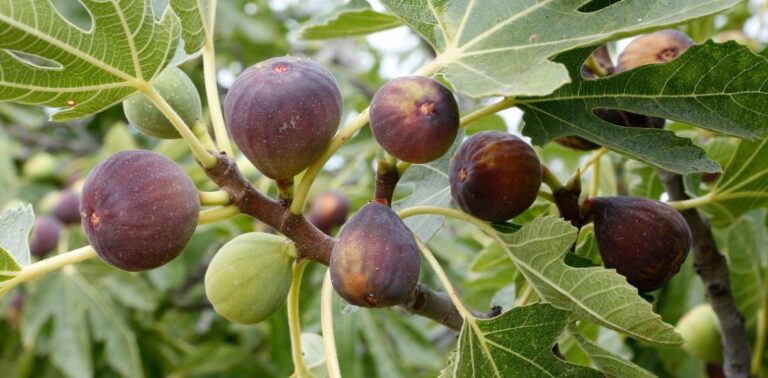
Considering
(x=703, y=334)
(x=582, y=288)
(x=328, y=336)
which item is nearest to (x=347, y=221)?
(x=328, y=336)

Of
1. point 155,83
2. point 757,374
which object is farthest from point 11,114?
point 757,374

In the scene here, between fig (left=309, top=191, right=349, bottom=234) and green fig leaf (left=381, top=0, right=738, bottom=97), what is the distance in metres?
1.83

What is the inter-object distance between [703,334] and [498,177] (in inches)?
42.0

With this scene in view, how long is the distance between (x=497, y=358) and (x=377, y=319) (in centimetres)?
198

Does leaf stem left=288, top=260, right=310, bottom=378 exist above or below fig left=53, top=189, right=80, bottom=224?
above

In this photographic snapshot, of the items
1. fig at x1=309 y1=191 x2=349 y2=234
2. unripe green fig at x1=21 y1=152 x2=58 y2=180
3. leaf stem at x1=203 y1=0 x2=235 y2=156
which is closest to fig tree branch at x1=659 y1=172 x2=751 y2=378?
leaf stem at x1=203 y1=0 x2=235 y2=156

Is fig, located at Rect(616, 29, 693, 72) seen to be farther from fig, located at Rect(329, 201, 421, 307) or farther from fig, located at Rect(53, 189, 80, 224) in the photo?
fig, located at Rect(53, 189, 80, 224)

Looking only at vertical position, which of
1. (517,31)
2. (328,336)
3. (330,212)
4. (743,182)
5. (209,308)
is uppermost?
(517,31)

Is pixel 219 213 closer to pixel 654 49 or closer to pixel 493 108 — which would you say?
pixel 493 108

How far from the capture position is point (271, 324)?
309 cm

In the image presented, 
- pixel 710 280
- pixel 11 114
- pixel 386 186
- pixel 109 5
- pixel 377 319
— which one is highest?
pixel 109 5

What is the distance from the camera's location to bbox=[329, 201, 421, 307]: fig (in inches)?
45.4

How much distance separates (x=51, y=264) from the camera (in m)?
1.32

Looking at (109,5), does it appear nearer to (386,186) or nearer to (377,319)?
(386,186)
